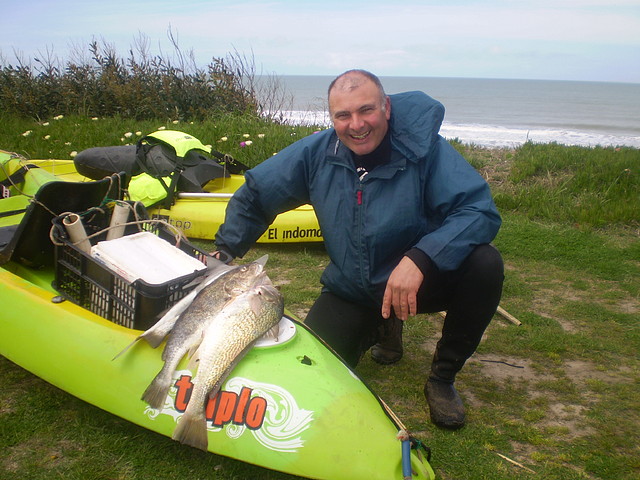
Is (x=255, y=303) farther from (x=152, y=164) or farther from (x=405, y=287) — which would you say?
(x=152, y=164)

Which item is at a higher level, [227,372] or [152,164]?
[152,164]

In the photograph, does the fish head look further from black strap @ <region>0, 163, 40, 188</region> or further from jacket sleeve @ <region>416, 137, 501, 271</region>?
black strap @ <region>0, 163, 40, 188</region>

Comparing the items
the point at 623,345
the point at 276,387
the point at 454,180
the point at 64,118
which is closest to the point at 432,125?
the point at 454,180

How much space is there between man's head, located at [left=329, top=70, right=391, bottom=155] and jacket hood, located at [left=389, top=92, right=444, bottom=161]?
0.24 ft

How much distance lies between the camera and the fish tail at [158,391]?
2.39 m

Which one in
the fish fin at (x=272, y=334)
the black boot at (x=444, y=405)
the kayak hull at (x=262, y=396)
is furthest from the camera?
the black boot at (x=444, y=405)

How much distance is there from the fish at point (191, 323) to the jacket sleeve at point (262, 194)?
0.61 meters

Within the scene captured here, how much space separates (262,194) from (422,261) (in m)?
1.00

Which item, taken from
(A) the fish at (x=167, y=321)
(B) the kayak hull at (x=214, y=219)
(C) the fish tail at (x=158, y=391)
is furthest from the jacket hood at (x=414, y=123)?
(B) the kayak hull at (x=214, y=219)

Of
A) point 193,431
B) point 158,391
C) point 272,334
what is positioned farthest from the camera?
point 272,334

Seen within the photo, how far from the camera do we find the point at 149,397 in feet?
7.91

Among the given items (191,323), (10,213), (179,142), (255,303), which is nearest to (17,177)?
(10,213)

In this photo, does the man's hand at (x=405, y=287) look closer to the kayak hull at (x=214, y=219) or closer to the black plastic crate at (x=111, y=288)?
the black plastic crate at (x=111, y=288)

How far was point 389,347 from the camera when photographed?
3641 mm
